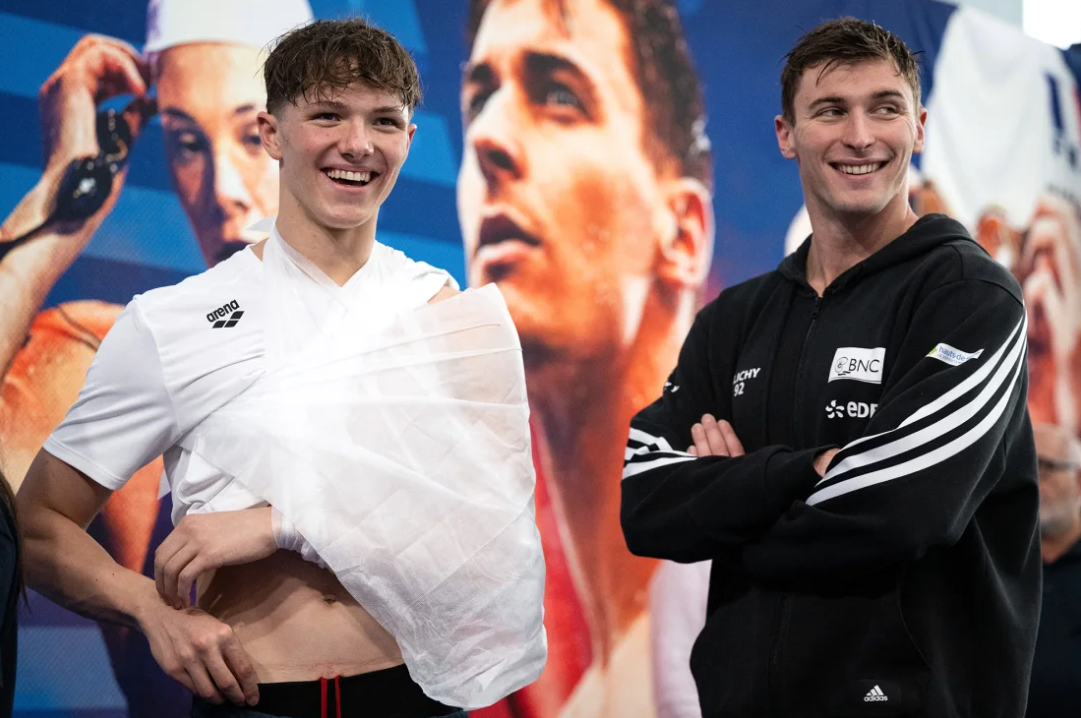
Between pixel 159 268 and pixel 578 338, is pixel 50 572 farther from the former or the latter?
pixel 578 338

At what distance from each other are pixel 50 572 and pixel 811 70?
154 centimetres

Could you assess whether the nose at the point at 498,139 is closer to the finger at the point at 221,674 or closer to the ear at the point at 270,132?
the ear at the point at 270,132

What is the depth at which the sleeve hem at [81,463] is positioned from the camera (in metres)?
1.73

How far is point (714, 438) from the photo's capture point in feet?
6.21

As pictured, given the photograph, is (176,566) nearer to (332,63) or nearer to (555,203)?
(332,63)

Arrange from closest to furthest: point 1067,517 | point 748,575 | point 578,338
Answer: point 748,575 → point 578,338 → point 1067,517

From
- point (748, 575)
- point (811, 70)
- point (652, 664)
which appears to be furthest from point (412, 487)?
point (652, 664)

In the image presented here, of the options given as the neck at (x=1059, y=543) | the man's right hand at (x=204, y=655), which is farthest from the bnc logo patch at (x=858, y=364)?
the neck at (x=1059, y=543)

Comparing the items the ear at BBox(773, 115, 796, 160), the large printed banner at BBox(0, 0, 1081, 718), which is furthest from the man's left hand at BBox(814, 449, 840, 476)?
the large printed banner at BBox(0, 0, 1081, 718)

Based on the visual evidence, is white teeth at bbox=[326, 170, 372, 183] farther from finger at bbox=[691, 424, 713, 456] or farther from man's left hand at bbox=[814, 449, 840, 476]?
man's left hand at bbox=[814, 449, 840, 476]

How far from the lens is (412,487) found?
1.72m

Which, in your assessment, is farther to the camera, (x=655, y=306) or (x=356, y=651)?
(x=655, y=306)

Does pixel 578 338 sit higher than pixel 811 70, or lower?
lower

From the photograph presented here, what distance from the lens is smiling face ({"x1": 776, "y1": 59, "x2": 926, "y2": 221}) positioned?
1.84 m
